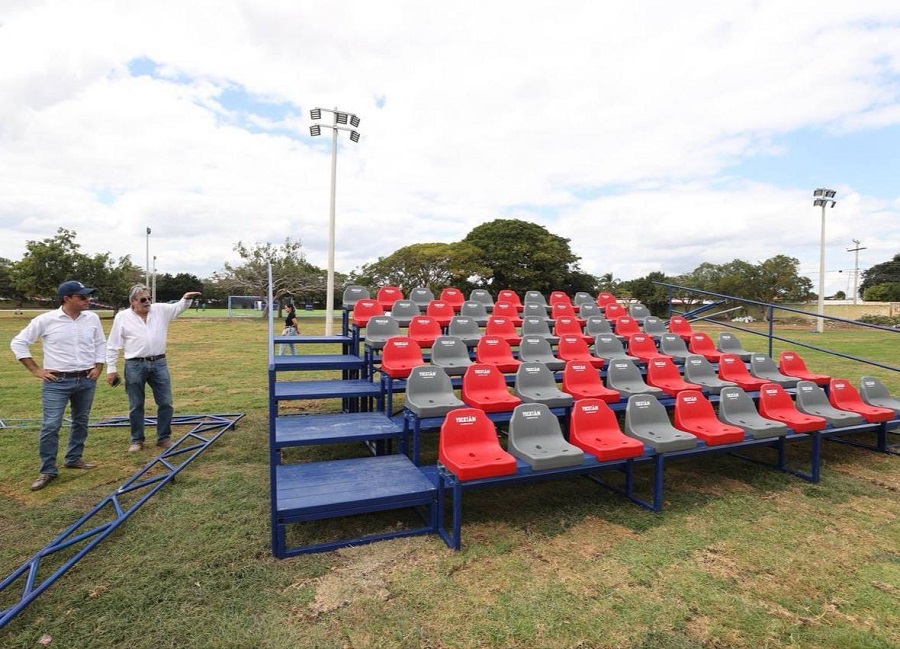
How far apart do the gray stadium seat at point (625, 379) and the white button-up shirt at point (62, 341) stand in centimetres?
514

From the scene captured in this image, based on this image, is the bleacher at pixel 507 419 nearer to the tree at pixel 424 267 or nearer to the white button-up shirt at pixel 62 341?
the white button-up shirt at pixel 62 341

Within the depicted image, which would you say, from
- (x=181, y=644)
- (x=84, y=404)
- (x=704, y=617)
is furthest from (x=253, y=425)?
(x=704, y=617)

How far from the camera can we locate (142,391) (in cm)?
481

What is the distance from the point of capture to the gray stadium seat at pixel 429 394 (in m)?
4.09

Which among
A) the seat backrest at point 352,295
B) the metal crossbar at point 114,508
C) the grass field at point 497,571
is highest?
the seat backrest at point 352,295

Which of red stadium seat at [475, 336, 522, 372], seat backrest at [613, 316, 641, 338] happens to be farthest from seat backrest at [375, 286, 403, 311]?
seat backrest at [613, 316, 641, 338]

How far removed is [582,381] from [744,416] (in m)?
1.64

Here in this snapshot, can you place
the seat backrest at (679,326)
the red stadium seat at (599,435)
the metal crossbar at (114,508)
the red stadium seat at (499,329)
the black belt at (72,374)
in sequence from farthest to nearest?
the seat backrest at (679,326) < the red stadium seat at (499,329) < the black belt at (72,374) < the red stadium seat at (599,435) < the metal crossbar at (114,508)

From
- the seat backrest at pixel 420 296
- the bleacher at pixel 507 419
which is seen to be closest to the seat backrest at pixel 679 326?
the bleacher at pixel 507 419

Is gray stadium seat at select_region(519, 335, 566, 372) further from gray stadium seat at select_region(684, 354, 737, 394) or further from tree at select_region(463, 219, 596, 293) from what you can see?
tree at select_region(463, 219, 596, 293)

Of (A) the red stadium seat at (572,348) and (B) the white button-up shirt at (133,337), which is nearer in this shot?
(B) the white button-up shirt at (133,337)

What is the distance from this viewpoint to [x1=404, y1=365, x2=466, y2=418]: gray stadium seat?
13.4 feet

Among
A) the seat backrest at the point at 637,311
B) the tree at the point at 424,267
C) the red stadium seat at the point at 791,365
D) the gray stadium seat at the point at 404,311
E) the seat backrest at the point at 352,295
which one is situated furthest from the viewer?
the tree at the point at 424,267

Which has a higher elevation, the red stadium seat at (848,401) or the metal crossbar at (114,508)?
the red stadium seat at (848,401)
